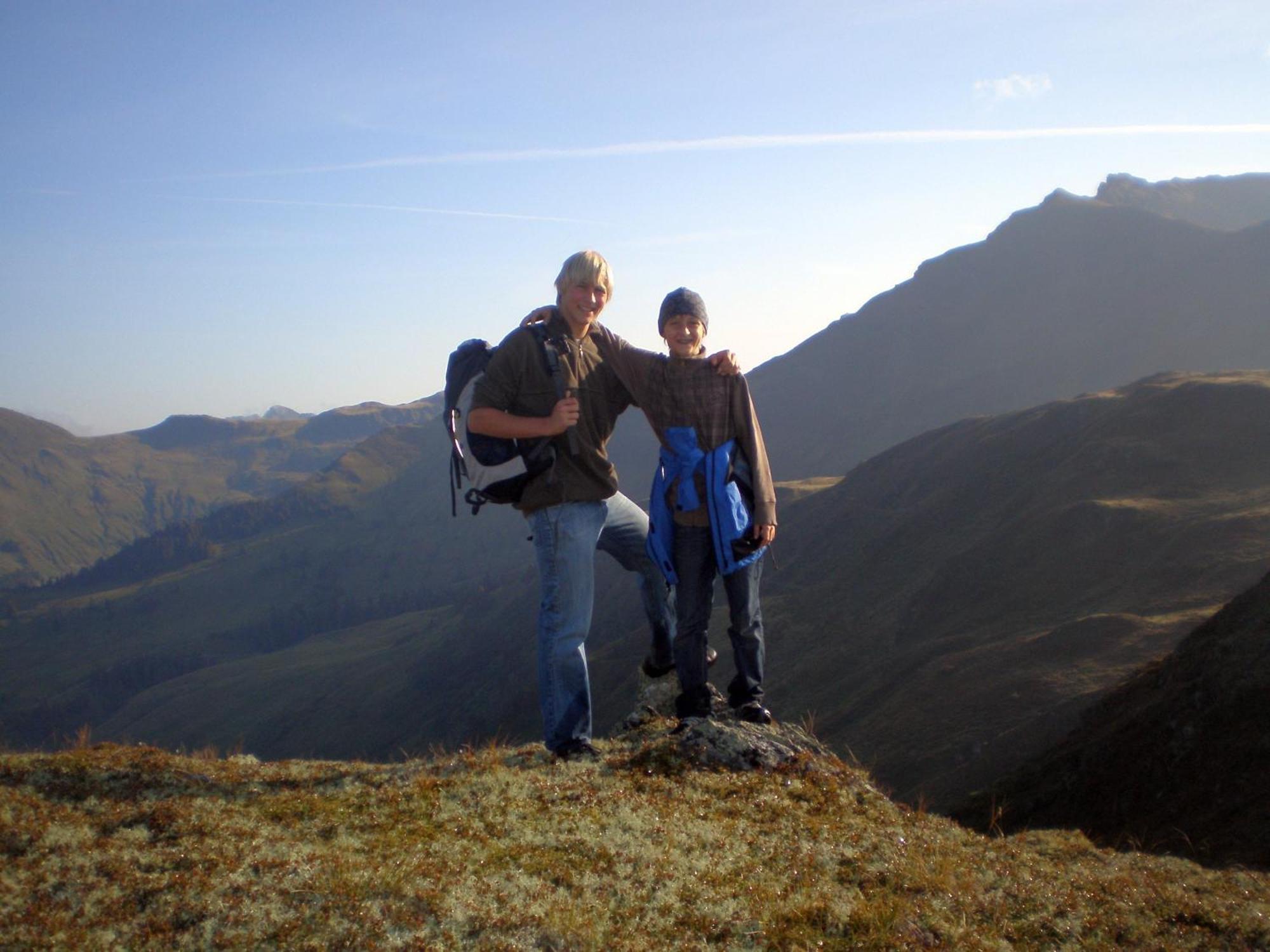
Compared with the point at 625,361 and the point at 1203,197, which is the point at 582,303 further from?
the point at 1203,197

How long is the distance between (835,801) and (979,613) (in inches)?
1283

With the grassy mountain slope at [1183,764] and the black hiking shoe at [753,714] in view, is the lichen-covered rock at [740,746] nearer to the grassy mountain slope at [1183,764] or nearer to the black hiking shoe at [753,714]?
the black hiking shoe at [753,714]

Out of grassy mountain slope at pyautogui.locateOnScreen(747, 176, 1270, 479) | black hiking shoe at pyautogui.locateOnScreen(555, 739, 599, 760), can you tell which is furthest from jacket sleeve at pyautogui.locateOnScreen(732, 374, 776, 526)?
grassy mountain slope at pyautogui.locateOnScreen(747, 176, 1270, 479)

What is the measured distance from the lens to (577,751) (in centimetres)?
554

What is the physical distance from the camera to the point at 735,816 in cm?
476

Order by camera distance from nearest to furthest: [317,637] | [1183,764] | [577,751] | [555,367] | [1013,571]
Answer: [555,367] → [577,751] → [1183,764] → [1013,571] → [317,637]

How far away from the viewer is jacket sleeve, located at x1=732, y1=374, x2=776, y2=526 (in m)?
5.64

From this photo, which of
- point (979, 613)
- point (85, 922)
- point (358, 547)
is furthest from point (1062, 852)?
point (358, 547)

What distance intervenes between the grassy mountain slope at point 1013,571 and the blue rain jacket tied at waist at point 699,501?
421 inches

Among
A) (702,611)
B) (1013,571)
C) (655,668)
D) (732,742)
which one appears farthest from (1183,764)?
(1013,571)

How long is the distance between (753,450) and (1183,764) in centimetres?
818

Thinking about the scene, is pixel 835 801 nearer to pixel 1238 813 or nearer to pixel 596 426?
pixel 596 426

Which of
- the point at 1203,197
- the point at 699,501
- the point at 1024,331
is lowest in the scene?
the point at 699,501

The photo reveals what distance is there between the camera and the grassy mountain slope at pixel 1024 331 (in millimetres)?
92375
